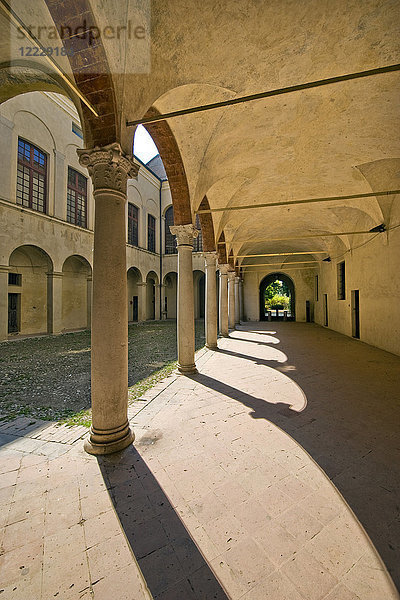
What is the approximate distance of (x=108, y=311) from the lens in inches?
124

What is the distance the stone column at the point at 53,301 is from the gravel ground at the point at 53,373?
2614 mm

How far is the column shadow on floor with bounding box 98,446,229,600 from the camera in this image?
163 centimetres

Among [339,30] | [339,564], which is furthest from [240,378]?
[339,30]

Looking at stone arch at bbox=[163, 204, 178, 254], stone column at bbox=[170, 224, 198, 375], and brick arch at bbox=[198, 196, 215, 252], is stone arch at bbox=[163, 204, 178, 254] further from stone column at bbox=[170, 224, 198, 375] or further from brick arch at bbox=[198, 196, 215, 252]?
stone column at bbox=[170, 224, 198, 375]

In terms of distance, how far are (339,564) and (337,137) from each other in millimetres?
8191

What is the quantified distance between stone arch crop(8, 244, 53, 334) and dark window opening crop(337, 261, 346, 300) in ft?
50.9

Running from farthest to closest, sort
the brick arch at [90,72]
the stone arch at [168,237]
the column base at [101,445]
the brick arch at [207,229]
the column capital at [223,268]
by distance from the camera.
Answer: the stone arch at [168,237]
the column capital at [223,268]
the brick arch at [207,229]
the column base at [101,445]
the brick arch at [90,72]

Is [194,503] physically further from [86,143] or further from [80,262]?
[80,262]

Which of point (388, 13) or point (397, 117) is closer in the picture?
point (388, 13)

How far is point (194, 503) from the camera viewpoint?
232 centimetres

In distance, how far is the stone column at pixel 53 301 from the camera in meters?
14.3

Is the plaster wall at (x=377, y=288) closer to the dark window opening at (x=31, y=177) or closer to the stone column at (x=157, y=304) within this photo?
the dark window opening at (x=31, y=177)

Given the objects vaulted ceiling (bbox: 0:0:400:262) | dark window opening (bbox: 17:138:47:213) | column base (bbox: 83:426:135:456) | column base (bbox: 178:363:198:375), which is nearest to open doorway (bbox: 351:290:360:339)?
vaulted ceiling (bbox: 0:0:400:262)

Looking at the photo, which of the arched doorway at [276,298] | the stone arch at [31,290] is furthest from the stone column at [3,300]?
the arched doorway at [276,298]
